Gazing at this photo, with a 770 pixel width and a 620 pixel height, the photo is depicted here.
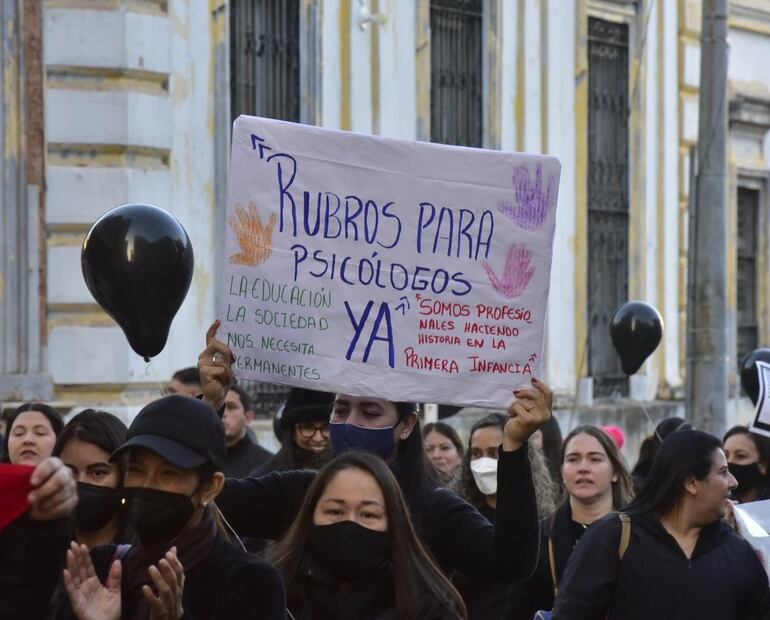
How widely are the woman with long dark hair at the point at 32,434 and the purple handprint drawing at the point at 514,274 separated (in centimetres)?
189

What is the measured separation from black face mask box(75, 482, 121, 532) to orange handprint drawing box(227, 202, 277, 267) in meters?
0.99

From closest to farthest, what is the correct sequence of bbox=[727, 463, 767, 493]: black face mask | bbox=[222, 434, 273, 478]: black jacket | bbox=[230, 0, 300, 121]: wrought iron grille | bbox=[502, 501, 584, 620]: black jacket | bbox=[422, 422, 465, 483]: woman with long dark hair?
bbox=[502, 501, 584, 620]: black jacket, bbox=[727, 463, 767, 493]: black face mask, bbox=[222, 434, 273, 478]: black jacket, bbox=[422, 422, 465, 483]: woman with long dark hair, bbox=[230, 0, 300, 121]: wrought iron grille

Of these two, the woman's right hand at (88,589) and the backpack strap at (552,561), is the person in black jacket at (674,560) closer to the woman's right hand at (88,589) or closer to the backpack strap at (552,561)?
the backpack strap at (552,561)

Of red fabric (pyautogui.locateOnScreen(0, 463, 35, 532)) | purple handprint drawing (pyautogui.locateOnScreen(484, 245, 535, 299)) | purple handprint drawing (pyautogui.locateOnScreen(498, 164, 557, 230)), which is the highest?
purple handprint drawing (pyautogui.locateOnScreen(498, 164, 557, 230))

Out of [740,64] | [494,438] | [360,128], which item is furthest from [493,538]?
[740,64]

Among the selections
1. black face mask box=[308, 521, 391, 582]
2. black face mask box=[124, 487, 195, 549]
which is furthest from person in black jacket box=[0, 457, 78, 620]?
black face mask box=[308, 521, 391, 582]

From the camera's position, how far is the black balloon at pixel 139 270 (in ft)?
21.3

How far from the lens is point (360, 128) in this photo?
570 inches

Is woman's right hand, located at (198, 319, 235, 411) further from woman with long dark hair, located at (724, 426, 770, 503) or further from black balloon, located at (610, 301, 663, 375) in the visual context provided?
black balloon, located at (610, 301, 663, 375)

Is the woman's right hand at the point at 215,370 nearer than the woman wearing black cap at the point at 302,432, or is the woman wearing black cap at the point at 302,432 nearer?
the woman's right hand at the point at 215,370

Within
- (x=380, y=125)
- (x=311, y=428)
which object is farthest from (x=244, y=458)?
(x=380, y=125)

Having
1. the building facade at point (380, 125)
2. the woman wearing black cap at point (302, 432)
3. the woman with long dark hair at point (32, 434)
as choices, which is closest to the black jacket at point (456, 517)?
the woman with long dark hair at point (32, 434)

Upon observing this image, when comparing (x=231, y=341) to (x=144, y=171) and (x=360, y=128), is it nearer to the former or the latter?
(x=144, y=171)

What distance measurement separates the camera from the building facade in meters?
12.2
